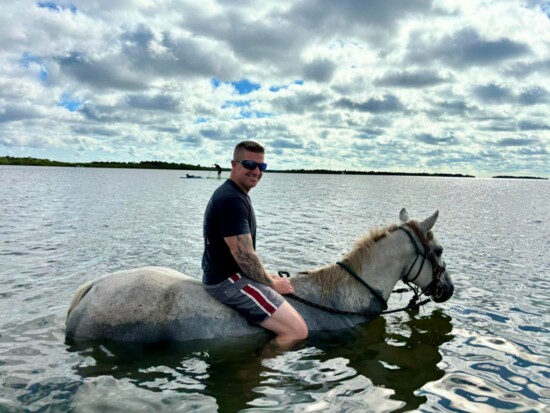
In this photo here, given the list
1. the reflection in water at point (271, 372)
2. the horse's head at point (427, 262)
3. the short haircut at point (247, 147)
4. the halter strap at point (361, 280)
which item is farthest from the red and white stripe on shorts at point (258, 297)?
the horse's head at point (427, 262)

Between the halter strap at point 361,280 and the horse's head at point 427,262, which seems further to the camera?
the horse's head at point 427,262

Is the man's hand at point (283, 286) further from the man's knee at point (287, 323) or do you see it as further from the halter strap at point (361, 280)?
the halter strap at point (361, 280)

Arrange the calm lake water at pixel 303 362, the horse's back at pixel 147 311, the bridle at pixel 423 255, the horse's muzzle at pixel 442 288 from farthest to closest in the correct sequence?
the horse's muzzle at pixel 442 288 < the bridle at pixel 423 255 < the horse's back at pixel 147 311 < the calm lake water at pixel 303 362

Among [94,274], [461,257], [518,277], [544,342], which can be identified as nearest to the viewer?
[544,342]

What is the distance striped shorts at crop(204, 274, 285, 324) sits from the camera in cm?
659

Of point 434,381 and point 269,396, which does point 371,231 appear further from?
point 269,396

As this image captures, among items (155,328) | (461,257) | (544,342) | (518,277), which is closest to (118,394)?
(155,328)

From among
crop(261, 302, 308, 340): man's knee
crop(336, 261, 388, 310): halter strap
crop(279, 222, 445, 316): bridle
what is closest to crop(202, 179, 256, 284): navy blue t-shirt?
crop(261, 302, 308, 340): man's knee

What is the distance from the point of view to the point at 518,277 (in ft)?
46.2

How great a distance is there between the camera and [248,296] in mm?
6582

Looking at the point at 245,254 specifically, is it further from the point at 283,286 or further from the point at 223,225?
the point at 283,286

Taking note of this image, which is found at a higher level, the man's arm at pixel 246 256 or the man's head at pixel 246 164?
the man's head at pixel 246 164

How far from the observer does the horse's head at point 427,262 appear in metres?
8.03

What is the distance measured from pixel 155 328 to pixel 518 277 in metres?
12.4
